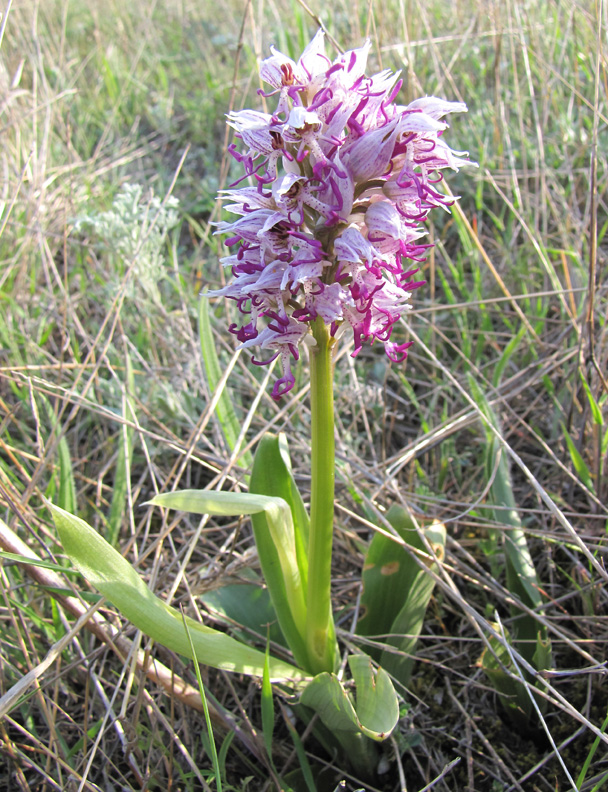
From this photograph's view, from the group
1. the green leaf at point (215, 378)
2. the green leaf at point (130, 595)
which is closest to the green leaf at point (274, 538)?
the green leaf at point (130, 595)

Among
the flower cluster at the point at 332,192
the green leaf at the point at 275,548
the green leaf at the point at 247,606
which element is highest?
the flower cluster at the point at 332,192

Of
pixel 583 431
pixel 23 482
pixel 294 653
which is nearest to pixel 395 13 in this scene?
pixel 583 431

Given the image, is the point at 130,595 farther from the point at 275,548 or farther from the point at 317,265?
the point at 317,265

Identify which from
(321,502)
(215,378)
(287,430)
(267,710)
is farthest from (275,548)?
(287,430)

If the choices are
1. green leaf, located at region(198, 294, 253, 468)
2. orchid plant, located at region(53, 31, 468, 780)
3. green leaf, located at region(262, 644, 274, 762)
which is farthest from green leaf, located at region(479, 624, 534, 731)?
green leaf, located at region(198, 294, 253, 468)

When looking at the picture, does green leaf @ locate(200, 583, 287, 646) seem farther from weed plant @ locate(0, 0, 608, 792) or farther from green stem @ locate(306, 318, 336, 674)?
green stem @ locate(306, 318, 336, 674)

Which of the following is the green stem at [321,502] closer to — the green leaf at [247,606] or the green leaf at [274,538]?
the green leaf at [274,538]

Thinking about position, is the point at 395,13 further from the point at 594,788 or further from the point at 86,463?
the point at 594,788
